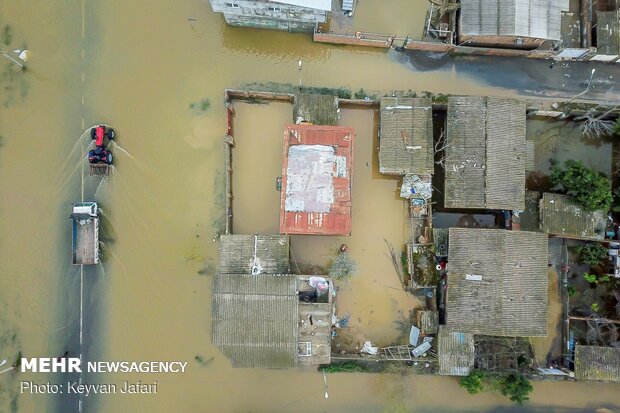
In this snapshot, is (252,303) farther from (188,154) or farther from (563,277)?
(563,277)

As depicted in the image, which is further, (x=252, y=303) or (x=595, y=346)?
(x=595, y=346)

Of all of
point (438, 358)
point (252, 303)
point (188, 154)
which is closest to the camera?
point (252, 303)

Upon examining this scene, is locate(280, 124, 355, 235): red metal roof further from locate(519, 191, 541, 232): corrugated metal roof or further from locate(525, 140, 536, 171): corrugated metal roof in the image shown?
locate(519, 191, 541, 232): corrugated metal roof

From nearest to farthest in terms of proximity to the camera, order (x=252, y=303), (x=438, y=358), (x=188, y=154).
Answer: (x=252, y=303)
(x=438, y=358)
(x=188, y=154)

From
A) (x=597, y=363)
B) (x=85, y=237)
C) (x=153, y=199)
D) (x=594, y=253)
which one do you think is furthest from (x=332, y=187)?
(x=597, y=363)

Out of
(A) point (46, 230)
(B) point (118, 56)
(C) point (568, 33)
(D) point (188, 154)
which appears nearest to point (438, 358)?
(D) point (188, 154)

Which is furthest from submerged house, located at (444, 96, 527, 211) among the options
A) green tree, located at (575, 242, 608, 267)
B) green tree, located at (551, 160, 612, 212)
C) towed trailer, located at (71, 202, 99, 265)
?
towed trailer, located at (71, 202, 99, 265)
